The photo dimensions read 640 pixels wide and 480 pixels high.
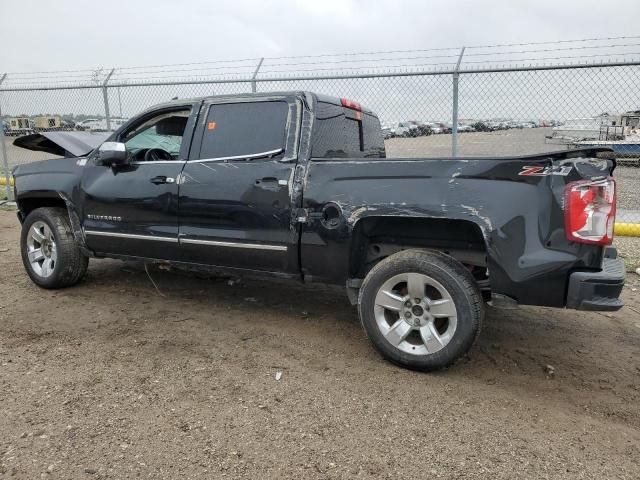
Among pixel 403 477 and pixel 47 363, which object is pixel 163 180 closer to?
pixel 47 363

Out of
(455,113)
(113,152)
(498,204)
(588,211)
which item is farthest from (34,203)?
(588,211)

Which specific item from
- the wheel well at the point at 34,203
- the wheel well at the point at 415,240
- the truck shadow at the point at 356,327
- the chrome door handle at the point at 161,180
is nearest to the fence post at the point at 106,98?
the wheel well at the point at 34,203

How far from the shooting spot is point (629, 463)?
2588 millimetres

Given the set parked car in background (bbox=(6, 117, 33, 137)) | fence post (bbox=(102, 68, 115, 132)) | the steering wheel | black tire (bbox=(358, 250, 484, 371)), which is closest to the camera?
black tire (bbox=(358, 250, 484, 371))

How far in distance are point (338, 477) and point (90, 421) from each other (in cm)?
141

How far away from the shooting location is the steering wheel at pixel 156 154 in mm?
4879

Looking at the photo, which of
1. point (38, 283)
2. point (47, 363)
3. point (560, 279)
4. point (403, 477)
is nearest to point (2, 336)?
point (47, 363)

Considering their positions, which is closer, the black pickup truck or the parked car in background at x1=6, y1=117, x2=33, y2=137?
the black pickup truck

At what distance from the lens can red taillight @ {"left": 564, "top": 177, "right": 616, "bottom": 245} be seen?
306 centimetres

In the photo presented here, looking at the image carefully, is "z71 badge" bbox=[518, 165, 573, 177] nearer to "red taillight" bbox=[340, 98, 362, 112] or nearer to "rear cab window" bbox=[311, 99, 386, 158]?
"rear cab window" bbox=[311, 99, 386, 158]

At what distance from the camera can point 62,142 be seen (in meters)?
5.27

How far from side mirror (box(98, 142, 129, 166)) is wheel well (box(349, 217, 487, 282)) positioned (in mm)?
2243

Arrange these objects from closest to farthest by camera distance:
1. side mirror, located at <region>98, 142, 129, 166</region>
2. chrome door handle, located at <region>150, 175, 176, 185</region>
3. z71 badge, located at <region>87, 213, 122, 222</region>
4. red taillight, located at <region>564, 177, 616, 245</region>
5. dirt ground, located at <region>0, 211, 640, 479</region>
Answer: dirt ground, located at <region>0, 211, 640, 479</region>, red taillight, located at <region>564, 177, 616, 245</region>, chrome door handle, located at <region>150, 175, 176, 185</region>, side mirror, located at <region>98, 142, 129, 166</region>, z71 badge, located at <region>87, 213, 122, 222</region>

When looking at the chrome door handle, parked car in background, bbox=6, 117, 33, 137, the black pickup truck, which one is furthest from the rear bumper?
parked car in background, bbox=6, 117, 33, 137
